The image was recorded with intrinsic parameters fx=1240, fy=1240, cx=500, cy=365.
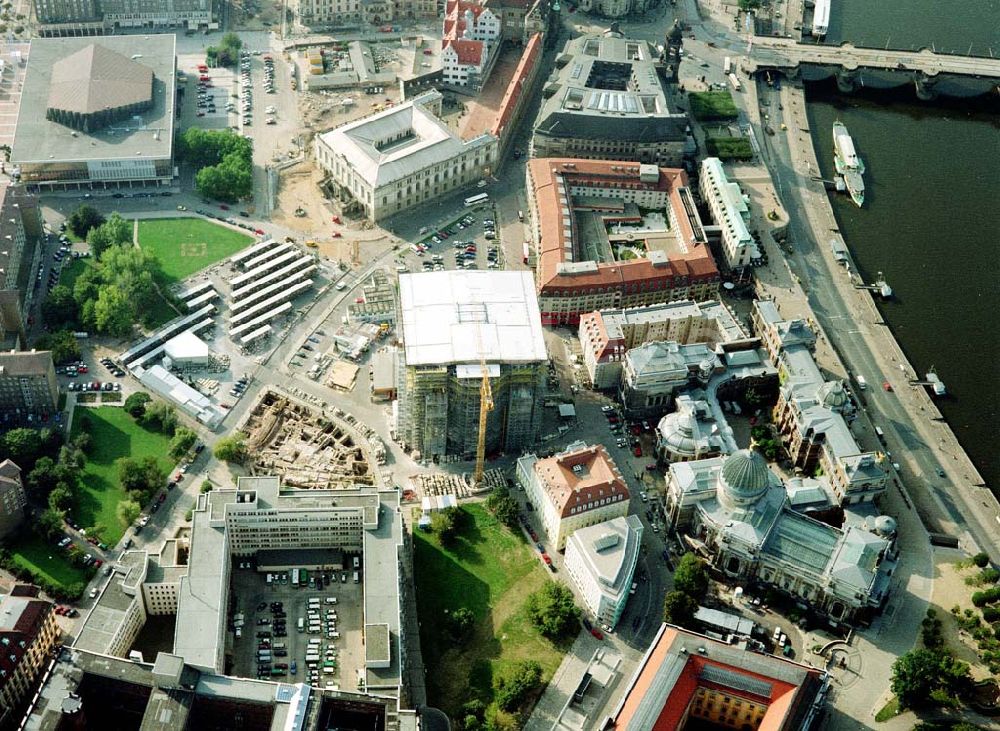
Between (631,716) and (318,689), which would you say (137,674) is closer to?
(318,689)

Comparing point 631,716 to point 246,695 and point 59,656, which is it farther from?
point 59,656

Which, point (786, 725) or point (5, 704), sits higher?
point (786, 725)

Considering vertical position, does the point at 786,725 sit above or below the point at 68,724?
above

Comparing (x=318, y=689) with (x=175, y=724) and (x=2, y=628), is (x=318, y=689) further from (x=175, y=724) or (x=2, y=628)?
(x=2, y=628)

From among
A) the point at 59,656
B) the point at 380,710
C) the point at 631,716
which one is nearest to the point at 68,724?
the point at 59,656

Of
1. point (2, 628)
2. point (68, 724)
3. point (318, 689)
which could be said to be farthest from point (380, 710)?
point (2, 628)

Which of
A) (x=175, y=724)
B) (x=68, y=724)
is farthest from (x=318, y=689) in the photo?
(x=68, y=724)
